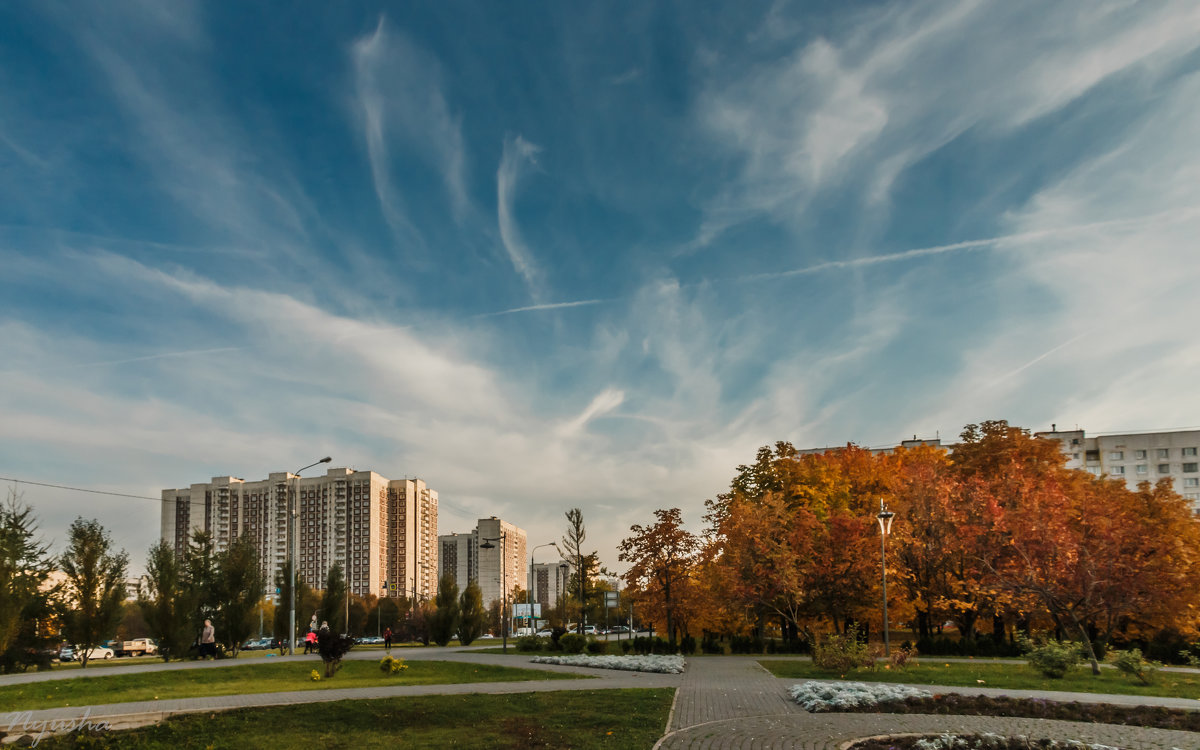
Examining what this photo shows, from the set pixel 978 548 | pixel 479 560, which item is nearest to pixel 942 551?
pixel 978 548

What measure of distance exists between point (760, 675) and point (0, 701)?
19131 millimetres

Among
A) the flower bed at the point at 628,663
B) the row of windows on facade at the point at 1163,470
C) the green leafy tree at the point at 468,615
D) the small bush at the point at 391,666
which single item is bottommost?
the green leafy tree at the point at 468,615

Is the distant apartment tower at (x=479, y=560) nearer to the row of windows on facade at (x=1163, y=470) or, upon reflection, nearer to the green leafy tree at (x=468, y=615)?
the green leafy tree at (x=468, y=615)

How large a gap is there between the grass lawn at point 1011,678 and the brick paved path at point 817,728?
3292mm

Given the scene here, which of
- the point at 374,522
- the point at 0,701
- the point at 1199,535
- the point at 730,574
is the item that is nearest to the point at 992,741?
the point at 0,701

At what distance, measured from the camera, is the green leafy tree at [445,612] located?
1881 inches

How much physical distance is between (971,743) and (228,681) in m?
19.6

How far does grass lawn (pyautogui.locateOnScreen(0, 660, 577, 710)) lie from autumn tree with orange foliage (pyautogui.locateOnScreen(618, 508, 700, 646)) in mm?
14368

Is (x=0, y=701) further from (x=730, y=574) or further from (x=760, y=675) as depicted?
(x=730, y=574)

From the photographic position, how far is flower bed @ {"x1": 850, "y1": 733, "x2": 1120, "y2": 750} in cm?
987

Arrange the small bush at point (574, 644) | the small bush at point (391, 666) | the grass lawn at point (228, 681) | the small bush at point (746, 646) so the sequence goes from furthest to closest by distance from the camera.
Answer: the small bush at point (746, 646) → the small bush at point (574, 644) → the small bush at point (391, 666) → the grass lawn at point (228, 681)

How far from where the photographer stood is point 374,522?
110562mm

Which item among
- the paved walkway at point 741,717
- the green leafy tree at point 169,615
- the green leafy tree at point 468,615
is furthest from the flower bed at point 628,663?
the green leafy tree at point 468,615

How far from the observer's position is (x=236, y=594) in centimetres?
3462
